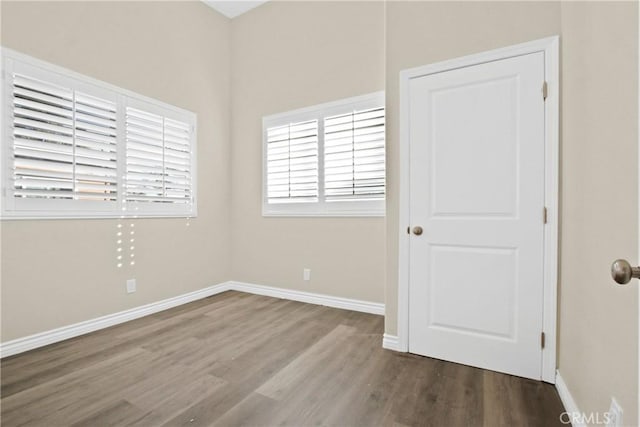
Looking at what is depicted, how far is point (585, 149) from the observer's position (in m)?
1.46

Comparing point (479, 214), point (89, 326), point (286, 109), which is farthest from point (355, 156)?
point (89, 326)

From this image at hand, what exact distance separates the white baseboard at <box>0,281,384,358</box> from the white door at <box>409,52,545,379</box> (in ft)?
3.33

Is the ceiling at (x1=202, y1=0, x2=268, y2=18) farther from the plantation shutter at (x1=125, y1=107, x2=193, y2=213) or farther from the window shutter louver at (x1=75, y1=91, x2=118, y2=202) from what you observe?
the window shutter louver at (x1=75, y1=91, x2=118, y2=202)

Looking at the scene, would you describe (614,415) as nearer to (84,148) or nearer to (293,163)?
(293,163)

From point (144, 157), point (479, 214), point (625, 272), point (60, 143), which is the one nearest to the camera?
point (625, 272)

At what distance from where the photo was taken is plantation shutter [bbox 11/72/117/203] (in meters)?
2.30

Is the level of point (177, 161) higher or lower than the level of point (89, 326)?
higher

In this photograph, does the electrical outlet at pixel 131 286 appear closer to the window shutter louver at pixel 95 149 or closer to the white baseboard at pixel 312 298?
the window shutter louver at pixel 95 149

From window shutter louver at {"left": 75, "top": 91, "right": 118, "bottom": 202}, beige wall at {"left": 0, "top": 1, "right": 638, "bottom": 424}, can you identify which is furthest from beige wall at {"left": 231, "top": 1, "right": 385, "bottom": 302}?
window shutter louver at {"left": 75, "top": 91, "right": 118, "bottom": 202}

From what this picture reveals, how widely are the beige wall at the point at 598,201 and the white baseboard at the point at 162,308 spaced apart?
5.77 feet

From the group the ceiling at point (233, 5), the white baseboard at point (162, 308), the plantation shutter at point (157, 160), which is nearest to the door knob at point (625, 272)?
the white baseboard at point (162, 308)

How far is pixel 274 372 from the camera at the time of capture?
2014mm

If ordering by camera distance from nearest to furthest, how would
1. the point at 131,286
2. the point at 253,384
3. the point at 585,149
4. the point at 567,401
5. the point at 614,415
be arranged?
the point at 614,415 < the point at 585,149 < the point at 567,401 < the point at 253,384 < the point at 131,286

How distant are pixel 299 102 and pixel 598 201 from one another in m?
2.95
